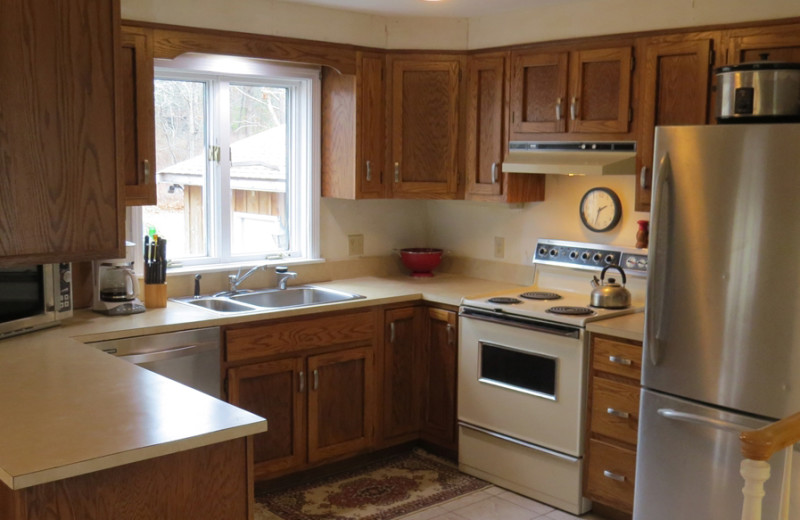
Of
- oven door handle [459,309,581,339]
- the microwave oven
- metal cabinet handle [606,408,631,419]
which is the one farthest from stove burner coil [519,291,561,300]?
the microwave oven

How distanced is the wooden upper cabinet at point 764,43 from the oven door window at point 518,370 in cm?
150

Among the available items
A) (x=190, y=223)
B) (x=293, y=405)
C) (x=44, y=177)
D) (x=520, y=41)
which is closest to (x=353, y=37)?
(x=520, y=41)

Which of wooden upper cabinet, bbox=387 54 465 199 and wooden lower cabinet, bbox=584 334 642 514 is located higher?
wooden upper cabinet, bbox=387 54 465 199

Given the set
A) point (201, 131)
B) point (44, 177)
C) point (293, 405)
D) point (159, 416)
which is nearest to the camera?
point (159, 416)

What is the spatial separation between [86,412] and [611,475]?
227 centimetres

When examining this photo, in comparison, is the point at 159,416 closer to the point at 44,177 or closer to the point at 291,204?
the point at 44,177

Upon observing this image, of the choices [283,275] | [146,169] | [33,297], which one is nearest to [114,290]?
[33,297]

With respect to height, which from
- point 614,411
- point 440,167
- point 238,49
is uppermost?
point 238,49

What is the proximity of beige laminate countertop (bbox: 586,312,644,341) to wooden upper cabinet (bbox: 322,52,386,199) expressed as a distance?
1489 millimetres

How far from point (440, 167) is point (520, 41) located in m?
0.77

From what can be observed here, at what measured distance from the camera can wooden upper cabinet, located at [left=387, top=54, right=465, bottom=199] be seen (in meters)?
4.44

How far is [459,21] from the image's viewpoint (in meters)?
4.43

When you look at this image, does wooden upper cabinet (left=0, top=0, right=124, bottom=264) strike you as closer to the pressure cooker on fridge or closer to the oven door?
the oven door

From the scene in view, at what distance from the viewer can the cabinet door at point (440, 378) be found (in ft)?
13.8
